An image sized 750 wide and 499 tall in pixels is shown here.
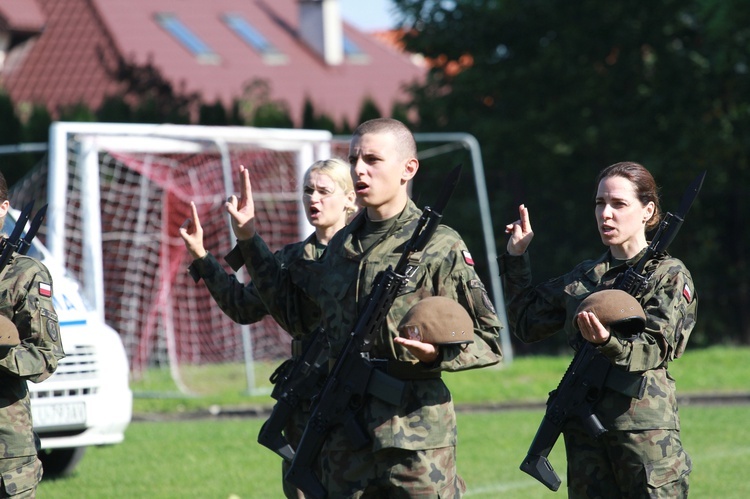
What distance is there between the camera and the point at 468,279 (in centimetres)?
489

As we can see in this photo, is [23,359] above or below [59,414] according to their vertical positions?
above

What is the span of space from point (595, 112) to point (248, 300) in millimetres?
16045

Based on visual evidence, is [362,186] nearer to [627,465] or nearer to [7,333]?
[7,333]

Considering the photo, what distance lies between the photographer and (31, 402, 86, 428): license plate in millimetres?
8500

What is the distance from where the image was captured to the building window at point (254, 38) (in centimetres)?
3488

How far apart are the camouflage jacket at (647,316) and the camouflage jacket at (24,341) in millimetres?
2008

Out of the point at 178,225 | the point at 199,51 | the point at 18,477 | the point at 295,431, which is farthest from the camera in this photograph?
the point at 199,51

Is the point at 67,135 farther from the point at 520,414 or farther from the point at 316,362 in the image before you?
the point at 316,362

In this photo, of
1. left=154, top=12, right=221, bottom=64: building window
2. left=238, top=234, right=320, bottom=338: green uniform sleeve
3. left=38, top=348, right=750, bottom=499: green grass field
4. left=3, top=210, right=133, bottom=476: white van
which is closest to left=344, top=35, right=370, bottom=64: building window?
left=154, top=12, right=221, bottom=64: building window

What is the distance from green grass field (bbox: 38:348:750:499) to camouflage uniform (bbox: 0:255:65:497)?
3120mm

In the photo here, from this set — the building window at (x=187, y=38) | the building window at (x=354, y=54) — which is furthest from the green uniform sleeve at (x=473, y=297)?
the building window at (x=354, y=54)

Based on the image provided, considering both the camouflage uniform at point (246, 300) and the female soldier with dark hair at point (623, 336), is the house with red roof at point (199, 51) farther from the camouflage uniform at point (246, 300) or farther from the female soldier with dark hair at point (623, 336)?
the female soldier with dark hair at point (623, 336)

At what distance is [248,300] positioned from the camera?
5691 millimetres

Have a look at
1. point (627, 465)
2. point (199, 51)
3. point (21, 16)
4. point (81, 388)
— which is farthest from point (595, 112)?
point (21, 16)
